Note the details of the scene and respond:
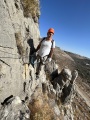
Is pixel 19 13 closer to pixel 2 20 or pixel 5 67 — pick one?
pixel 2 20

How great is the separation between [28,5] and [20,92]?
6.80 meters

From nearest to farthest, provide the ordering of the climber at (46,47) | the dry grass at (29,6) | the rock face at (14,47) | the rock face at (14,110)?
the rock face at (14,110), the rock face at (14,47), the climber at (46,47), the dry grass at (29,6)

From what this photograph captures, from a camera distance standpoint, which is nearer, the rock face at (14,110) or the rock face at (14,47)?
the rock face at (14,110)

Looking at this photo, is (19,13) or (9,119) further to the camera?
(19,13)

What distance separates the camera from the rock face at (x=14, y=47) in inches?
376

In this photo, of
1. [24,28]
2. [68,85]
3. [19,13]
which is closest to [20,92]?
[24,28]

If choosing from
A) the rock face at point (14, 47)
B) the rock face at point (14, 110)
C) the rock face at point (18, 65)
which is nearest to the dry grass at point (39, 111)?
the rock face at point (18, 65)

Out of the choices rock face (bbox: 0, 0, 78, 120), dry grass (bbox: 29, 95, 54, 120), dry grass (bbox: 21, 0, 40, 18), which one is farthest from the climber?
dry grass (bbox: 29, 95, 54, 120)

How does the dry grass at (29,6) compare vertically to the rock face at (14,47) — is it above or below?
above

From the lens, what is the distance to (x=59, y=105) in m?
18.3

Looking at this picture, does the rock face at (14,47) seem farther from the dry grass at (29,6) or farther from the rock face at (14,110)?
the rock face at (14,110)

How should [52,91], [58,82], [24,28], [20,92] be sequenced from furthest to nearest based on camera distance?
[58,82] < [52,91] < [24,28] < [20,92]

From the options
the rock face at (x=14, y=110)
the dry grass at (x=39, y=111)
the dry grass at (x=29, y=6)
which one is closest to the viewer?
the rock face at (x=14, y=110)

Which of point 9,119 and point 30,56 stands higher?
point 30,56
